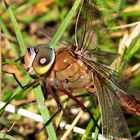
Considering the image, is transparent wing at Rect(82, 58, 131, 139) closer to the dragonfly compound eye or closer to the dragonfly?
the dragonfly

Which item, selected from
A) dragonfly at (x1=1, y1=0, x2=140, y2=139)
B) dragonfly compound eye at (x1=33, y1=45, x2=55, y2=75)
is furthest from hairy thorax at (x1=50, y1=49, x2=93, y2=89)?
dragonfly compound eye at (x1=33, y1=45, x2=55, y2=75)

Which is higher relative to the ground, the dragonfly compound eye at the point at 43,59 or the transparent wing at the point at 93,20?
the transparent wing at the point at 93,20

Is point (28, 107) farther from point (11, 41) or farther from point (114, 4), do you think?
point (114, 4)

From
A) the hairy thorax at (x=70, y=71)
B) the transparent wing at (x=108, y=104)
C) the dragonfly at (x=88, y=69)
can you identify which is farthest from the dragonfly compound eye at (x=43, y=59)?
the transparent wing at (x=108, y=104)

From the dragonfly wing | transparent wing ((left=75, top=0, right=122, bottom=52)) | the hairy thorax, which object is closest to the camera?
the dragonfly wing

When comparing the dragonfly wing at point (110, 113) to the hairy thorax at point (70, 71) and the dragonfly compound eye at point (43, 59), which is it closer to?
the hairy thorax at point (70, 71)

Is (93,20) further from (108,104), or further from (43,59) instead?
(108,104)
